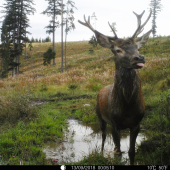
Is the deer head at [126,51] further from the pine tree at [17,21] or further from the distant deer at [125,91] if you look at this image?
the pine tree at [17,21]

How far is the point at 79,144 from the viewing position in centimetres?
542

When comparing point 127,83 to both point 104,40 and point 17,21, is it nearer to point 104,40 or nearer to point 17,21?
point 104,40

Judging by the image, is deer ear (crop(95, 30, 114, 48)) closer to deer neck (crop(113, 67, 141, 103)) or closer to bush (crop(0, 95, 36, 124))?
deer neck (crop(113, 67, 141, 103))

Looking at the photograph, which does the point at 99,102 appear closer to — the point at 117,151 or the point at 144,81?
the point at 117,151

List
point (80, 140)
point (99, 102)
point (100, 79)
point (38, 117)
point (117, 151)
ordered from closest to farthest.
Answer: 1. point (117, 151)
2. point (99, 102)
3. point (80, 140)
4. point (38, 117)
5. point (100, 79)

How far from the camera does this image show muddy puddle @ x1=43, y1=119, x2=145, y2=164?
Result: 15.0ft

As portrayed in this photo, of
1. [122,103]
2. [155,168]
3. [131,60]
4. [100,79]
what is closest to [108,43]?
[131,60]

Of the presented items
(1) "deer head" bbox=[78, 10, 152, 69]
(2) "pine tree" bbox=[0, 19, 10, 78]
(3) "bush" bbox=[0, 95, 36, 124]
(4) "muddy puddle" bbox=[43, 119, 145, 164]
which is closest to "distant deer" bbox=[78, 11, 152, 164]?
(1) "deer head" bbox=[78, 10, 152, 69]

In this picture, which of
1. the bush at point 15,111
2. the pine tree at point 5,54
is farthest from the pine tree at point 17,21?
the bush at point 15,111

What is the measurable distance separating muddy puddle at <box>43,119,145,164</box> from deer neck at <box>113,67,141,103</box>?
1.21 meters

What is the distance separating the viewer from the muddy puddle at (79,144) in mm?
4578

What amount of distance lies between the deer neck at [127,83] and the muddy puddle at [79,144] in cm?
121

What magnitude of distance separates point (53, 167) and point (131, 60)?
7.35 feet

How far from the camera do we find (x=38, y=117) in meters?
7.02
